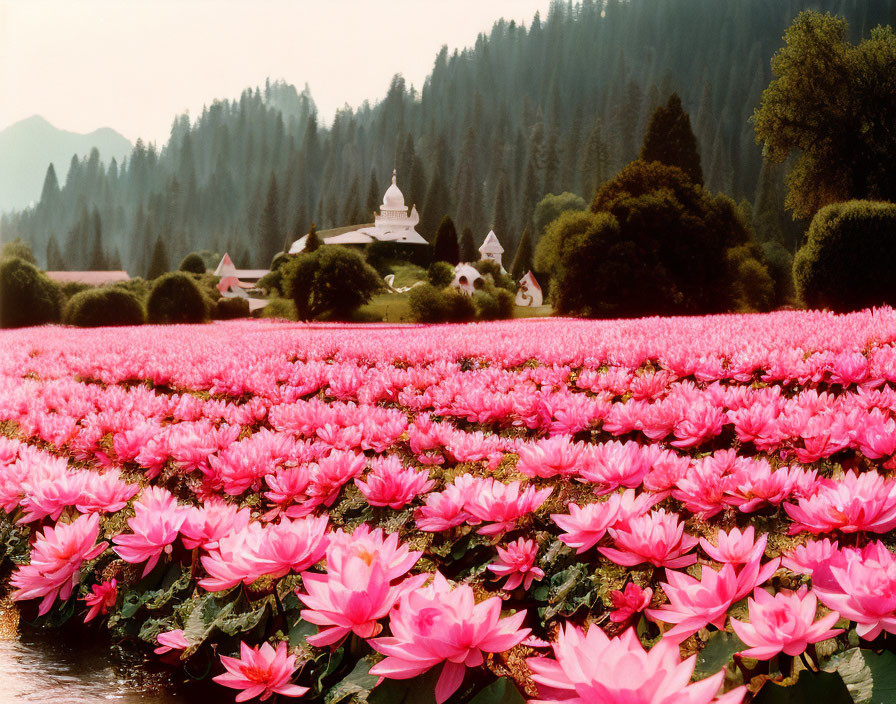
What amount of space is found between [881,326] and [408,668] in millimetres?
6463

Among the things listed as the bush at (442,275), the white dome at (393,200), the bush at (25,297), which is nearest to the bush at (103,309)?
the bush at (25,297)

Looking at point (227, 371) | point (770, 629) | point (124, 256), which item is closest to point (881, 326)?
point (227, 371)

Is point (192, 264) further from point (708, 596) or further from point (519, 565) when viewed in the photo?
point (708, 596)

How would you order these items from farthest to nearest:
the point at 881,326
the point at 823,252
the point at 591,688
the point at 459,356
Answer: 1. the point at 823,252
2. the point at 459,356
3. the point at 881,326
4. the point at 591,688

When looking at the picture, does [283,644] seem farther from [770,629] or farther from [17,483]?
[17,483]

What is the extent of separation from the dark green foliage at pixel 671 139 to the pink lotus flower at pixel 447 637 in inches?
1333

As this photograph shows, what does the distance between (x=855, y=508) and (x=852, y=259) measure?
51.2 ft

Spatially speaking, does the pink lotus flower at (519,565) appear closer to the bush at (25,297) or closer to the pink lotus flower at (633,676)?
the pink lotus flower at (633,676)

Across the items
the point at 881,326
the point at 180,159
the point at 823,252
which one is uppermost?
the point at 180,159

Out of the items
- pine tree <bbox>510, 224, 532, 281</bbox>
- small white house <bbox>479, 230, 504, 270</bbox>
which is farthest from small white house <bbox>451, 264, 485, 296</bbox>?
small white house <bbox>479, 230, 504, 270</bbox>

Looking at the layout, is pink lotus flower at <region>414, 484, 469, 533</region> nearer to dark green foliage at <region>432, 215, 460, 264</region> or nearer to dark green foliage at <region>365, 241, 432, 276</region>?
dark green foliage at <region>432, 215, 460, 264</region>

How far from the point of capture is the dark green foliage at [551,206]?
2370 inches

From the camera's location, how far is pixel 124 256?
44.8 m

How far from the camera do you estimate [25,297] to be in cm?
1550
